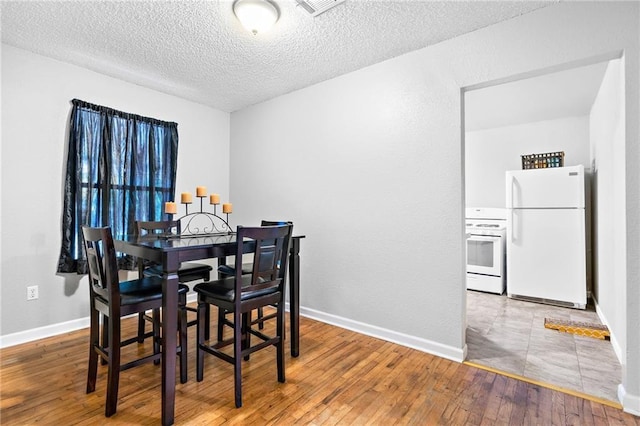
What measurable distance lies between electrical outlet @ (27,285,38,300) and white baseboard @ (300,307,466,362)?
239 cm

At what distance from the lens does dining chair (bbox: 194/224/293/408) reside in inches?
72.1

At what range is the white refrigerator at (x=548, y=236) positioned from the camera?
3.75 meters

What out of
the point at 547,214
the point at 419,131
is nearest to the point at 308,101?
the point at 419,131

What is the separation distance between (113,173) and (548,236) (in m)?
4.95

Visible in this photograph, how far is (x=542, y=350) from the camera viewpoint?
257cm

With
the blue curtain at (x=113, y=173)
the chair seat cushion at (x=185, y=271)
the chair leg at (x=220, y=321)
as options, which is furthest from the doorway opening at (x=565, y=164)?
the blue curtain at (x=113, y=173)

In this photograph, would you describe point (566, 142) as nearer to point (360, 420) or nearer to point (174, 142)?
point (360, 420)

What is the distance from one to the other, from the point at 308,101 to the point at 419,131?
135cm

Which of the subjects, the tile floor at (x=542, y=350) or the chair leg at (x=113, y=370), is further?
the tile floor at (x=542, y=350)

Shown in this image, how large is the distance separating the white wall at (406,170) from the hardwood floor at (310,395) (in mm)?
347

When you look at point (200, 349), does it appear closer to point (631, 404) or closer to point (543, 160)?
point (631, 404)

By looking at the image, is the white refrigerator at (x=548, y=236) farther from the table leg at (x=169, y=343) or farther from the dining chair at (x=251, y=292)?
the table leg at (x=169, y=343)

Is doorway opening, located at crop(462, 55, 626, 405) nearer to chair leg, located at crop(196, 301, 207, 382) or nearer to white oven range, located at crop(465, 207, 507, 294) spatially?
white oven range, located at crop(465, 207, 507, 294)

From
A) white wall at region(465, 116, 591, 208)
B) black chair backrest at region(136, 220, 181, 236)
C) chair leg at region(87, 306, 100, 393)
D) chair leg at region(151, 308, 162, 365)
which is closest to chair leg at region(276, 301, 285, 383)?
chair leg at region(151, 308, 162, 365)
